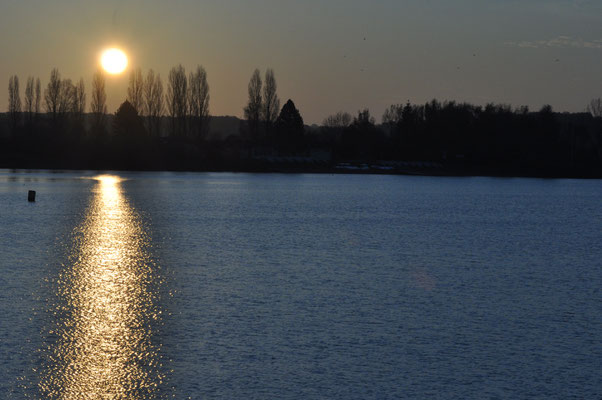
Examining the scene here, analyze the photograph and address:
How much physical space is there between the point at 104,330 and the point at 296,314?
3.78 meters

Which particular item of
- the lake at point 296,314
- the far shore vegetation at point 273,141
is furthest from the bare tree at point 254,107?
the lake at point 296,314

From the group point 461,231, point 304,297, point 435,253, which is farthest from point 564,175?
point 304,297

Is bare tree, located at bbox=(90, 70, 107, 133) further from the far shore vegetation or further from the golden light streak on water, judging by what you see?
the golden light streak on water

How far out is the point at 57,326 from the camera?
13.5 metres

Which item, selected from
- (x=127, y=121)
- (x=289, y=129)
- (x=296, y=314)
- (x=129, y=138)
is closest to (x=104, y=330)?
(x=296, y=314)

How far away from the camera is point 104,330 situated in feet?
43.7

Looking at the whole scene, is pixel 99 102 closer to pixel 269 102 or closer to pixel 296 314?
pixel 269 102

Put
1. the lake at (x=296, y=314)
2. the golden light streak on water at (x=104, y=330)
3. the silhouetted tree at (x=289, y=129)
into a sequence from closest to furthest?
the golden light streak on water at (x=104, y=330)
the lake at (x=296, y=314)
the silhouetted tree at (x=289, y=129)

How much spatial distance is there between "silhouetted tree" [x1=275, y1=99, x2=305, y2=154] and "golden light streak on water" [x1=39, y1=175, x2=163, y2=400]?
11345 cm

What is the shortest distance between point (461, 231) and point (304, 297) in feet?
62.8

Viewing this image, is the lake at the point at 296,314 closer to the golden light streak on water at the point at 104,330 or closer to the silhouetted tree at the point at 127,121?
the golden light streak on water at the point at 104,330

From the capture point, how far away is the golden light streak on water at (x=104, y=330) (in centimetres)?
1023

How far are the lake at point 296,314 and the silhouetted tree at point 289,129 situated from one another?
107 metres

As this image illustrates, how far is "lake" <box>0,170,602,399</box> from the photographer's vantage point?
10.6m
